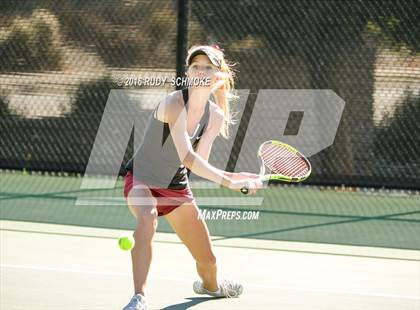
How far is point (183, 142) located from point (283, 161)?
1.03 meters

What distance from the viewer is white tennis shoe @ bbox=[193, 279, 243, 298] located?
19.5ft

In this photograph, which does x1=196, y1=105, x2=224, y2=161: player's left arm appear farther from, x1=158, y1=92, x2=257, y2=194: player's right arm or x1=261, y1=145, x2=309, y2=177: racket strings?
x1=261, y1=145, x2=309, y2=177: racket strings

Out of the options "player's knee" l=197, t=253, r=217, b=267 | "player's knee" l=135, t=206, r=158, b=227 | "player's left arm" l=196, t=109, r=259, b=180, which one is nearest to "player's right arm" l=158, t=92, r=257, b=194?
"player's left arm" l=196, t=109, r=259, b=180

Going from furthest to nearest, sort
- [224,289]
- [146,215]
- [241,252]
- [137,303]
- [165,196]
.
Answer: [241,252] < [224,289] < [165,196] < [146,215] < [137,303]

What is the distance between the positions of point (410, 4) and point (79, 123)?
3919 millimetres

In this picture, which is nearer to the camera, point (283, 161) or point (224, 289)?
point (224, 289)

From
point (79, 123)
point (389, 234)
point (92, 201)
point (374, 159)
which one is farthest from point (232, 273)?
point (79, 123)

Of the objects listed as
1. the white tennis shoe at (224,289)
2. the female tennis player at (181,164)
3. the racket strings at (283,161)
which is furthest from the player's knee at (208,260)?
the racket strings at (283,161)

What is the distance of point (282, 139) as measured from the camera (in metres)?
10.7

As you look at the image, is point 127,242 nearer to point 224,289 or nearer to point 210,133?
point 210,133

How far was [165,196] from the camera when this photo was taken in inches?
220

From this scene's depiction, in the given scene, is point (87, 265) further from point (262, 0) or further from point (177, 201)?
point (262, 0)

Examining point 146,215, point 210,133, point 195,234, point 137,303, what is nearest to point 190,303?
point 195,234

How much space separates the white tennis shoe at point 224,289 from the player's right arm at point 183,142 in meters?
0.86
